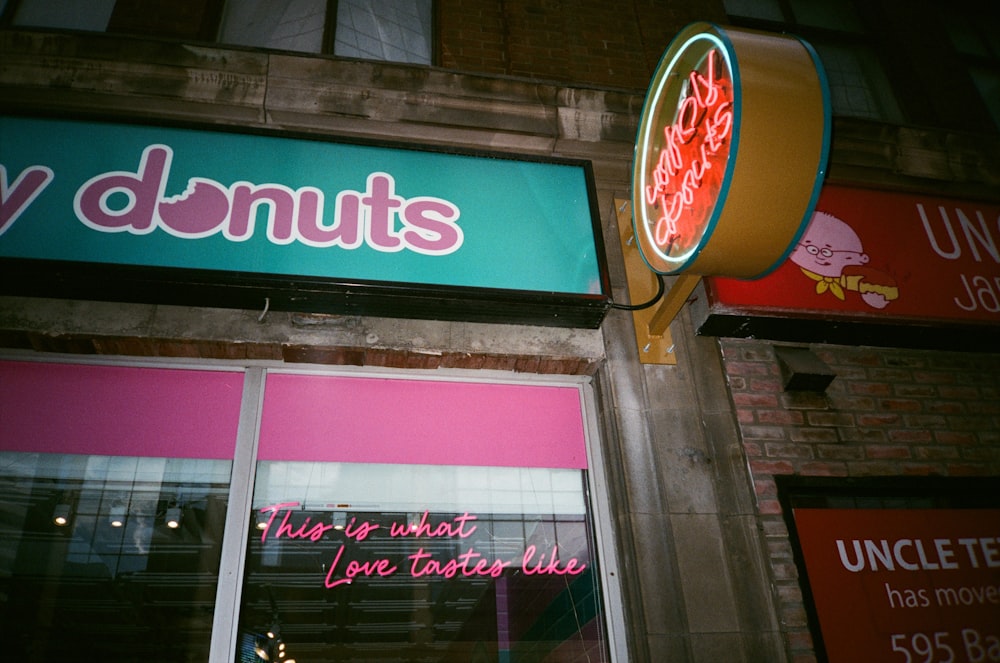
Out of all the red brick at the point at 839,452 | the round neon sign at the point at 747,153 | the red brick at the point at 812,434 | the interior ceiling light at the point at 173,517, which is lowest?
the interior ceiling light at the point at 173,517

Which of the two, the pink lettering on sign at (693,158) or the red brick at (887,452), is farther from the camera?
the red brick at (887,452)

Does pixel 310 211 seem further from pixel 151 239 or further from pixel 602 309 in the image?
pixel 602 309

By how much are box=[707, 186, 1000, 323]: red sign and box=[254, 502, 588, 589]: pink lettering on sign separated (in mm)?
1786

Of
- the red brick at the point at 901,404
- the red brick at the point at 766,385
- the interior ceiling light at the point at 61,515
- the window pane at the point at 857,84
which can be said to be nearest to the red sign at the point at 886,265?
the red brick at the point at 766,385

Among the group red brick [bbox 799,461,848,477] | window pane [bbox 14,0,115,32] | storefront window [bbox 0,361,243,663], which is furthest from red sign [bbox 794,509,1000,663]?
window pane [bbox 14,0,115,32]

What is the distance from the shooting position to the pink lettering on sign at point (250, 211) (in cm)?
322

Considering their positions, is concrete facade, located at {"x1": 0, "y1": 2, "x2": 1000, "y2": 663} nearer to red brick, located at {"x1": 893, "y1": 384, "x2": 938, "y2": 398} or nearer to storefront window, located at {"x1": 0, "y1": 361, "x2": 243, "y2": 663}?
red brick, located at {"x1": 893, "y1": 384, "x2": 938, "y2": 398}

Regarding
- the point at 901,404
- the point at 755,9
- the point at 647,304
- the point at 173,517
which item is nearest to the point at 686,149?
→ the point at 647,304

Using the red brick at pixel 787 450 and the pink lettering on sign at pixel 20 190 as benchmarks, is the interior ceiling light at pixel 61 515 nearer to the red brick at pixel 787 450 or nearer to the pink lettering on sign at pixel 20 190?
the pink lettering on sign at pixel 20 190

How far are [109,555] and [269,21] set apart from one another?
401 centimetres

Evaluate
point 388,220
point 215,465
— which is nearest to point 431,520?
point 215,465

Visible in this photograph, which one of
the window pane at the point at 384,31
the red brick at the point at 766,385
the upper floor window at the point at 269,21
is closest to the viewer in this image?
the red brick at the point at 766,385

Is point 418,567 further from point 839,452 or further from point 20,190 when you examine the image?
point 20,190

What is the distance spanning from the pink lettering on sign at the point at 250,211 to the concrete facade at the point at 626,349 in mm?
430
